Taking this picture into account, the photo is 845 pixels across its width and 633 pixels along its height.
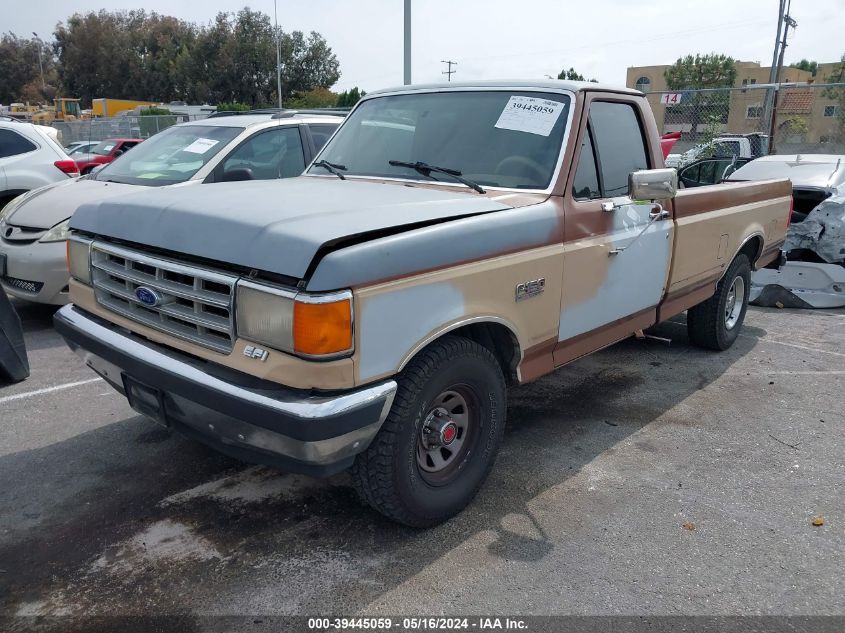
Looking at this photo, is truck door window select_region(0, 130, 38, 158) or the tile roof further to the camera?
the tile roof

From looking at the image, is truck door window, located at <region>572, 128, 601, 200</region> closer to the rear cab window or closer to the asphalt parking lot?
the asphalt parking lot

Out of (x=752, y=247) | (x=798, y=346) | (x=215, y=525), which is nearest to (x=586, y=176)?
(x=215, y=525)

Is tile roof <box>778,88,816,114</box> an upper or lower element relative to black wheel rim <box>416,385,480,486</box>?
upper

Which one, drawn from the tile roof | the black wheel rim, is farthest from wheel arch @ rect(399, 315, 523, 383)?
the tile roof

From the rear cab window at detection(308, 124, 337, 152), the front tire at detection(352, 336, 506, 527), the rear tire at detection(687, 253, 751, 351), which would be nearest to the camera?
the front tire at detection(352, 336, 506, 527)

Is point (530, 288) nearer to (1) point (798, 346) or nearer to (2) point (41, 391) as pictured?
(2) point (41, 391)

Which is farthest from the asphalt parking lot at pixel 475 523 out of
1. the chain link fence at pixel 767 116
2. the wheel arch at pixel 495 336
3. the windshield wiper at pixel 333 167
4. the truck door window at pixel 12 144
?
the chain link fence at pixel 767 116

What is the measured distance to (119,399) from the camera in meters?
4.68

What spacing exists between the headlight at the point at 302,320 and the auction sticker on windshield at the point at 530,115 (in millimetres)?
1775

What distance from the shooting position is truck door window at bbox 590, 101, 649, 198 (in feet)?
13.1

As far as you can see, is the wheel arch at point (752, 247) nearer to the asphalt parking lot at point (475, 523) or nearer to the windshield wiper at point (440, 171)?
the asphalt parking lot at point (475, 523)

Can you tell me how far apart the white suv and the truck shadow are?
17.0 ft

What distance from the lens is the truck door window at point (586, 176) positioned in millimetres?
3740

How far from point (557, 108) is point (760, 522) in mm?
2386
